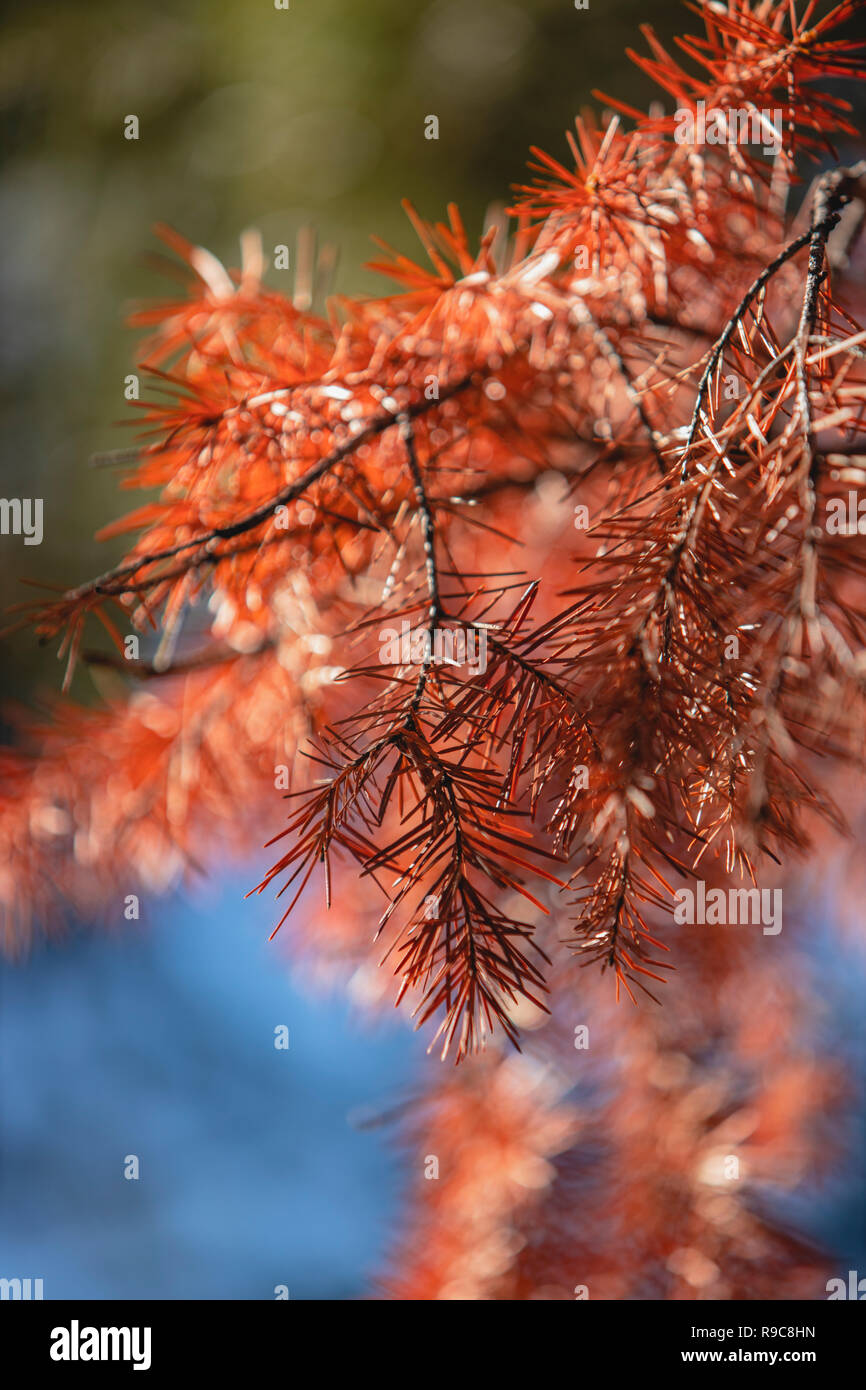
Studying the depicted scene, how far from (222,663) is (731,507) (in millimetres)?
214

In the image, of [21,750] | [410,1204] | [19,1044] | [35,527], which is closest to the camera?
[21,750]

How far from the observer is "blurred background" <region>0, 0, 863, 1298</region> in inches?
24.6

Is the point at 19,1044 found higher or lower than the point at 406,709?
lower

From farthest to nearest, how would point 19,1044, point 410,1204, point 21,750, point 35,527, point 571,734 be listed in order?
1. point 19,1044
2. point 35,527
3. point 410,1204
4. point 21,750
5. point 571,734

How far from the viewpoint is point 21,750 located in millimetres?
387

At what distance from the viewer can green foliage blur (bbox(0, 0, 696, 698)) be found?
622 millimetres

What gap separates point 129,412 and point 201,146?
211mm

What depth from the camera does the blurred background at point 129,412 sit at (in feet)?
2.05

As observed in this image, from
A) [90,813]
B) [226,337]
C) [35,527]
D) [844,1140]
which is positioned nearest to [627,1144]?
[844,1140]

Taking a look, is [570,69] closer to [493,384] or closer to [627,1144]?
[493,384]

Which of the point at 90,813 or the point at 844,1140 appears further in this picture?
the point at 844,1140

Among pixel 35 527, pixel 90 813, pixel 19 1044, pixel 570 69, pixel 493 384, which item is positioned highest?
pixel 570 69

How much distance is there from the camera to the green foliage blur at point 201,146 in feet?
2.04

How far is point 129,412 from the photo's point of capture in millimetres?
728
